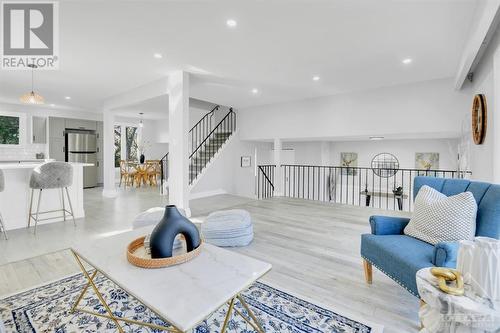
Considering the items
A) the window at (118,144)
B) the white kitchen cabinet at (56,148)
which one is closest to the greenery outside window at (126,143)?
the window at (118,144)

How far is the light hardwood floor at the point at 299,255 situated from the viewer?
199 cm

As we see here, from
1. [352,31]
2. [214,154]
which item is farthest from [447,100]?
[214,154]

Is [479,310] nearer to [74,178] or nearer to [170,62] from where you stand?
[170,62]

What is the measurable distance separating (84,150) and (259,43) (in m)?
7.26

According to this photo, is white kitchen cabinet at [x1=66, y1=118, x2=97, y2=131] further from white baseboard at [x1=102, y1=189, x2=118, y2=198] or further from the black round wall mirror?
the black round wall mirror

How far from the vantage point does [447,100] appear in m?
4.74

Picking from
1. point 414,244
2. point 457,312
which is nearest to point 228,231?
point 414,244

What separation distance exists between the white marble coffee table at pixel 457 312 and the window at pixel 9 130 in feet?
31.1

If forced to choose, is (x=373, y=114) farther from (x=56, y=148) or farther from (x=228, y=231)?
(x=56, y=148)

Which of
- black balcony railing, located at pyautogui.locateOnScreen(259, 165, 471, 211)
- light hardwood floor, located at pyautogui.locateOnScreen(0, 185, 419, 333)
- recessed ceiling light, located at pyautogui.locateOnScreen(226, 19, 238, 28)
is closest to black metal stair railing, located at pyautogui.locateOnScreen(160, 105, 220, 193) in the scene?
black balcony railing, located at pyautogui.locateOnScreen(259, 165, 471, 211)

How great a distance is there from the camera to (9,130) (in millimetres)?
6914

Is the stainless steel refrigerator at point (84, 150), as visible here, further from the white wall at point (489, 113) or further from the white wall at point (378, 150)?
the white wall at point (489, 113)

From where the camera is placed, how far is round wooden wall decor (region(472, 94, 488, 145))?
10.4ft

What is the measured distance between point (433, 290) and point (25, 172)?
5.23 metres
